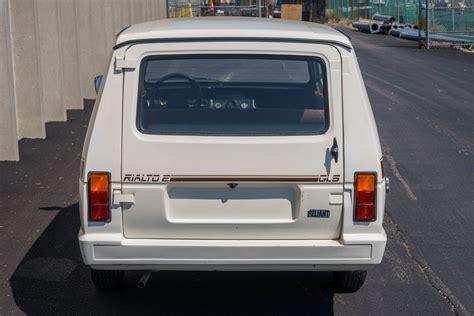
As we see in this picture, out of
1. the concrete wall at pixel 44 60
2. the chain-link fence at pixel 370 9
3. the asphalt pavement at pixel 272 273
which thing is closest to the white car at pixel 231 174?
the asphalt pavement at pixel 272 273

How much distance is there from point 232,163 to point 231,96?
2.10 feet

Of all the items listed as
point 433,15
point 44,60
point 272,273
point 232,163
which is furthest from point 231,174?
point 433,15

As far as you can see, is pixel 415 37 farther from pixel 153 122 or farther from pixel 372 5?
pixel 153 122

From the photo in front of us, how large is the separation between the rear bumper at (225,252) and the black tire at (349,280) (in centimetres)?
89

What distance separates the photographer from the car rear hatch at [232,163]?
4930 mm

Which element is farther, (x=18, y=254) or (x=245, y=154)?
(x=18, y=254)

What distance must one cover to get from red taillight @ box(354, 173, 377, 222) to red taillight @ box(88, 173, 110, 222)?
144cm

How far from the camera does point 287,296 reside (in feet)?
20.2

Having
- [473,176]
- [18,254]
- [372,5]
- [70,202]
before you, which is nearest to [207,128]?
[18,254]

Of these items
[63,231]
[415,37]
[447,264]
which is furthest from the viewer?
[415,37]

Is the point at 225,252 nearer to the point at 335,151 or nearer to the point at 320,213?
the point at 320,213

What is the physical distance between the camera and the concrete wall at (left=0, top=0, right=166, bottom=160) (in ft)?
34.8

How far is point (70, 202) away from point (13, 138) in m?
2.28

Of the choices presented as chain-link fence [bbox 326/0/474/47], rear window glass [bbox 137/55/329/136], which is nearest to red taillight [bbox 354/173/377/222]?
rear window glass [bbox 137/55/329/136]
